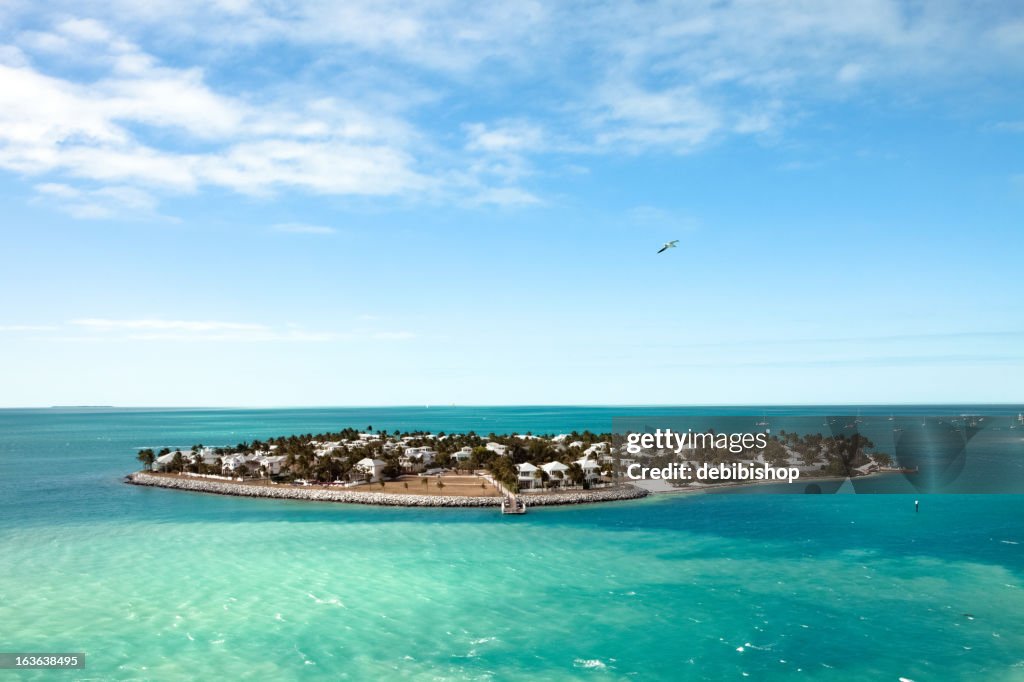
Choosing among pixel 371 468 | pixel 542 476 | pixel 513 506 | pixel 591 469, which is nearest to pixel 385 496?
pixel 371 468

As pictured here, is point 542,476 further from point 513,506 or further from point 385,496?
point 385,496

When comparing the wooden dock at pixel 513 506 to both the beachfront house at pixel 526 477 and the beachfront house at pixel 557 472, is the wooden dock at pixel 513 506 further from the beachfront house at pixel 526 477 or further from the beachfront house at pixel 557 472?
the beachfront house at pixel 557 472

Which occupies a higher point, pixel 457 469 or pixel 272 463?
pixel 272 463

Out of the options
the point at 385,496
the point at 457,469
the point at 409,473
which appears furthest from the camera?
the point at 457,469

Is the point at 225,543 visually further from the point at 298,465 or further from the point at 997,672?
the point at 997,672

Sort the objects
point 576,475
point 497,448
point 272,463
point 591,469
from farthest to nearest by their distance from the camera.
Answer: point 497,448 → point 272,463 → point 591,469 → point 576,475

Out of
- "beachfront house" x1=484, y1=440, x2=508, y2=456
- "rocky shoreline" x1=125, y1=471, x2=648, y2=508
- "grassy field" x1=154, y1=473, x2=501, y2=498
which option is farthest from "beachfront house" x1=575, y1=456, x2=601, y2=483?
"beachfront house" x1=484, y1=440, x2=508, y2=456

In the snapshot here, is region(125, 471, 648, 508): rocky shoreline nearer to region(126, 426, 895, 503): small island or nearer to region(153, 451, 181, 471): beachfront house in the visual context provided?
region(126, 426, 895, 503): small island
